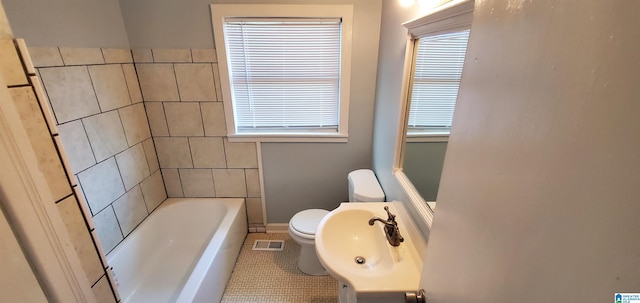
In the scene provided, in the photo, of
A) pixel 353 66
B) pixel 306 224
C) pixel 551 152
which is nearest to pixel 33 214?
pixel 551 152

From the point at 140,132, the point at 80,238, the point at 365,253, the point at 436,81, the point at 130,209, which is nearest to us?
the point at 80,238

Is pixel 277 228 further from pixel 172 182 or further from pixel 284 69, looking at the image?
pixel 284 69

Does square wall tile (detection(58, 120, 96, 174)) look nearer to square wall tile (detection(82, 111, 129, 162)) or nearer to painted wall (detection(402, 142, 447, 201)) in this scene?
square wall tile (detection(82, 111, 129, 162))

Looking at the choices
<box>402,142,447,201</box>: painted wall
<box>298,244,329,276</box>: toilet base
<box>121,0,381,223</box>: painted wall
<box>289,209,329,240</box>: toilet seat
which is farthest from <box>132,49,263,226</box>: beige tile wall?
<box>402,142,447,201</box>: painted wall

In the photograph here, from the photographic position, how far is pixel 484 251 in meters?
0.45

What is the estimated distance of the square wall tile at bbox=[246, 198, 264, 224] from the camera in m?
2.38

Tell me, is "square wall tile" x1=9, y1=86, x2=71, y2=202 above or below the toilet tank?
above

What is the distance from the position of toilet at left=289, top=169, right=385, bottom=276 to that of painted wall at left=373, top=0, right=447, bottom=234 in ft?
0.26

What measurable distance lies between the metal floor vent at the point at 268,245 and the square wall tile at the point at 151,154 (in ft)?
3.64

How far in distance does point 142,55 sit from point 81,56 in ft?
1.44

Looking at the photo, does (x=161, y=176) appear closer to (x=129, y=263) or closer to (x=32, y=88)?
(x=129, y=263)

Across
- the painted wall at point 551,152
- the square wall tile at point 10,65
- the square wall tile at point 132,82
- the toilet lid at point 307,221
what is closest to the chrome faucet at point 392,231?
the painted wall at point 551,152

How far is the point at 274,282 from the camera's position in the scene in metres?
1.93

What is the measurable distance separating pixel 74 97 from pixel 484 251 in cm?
204
